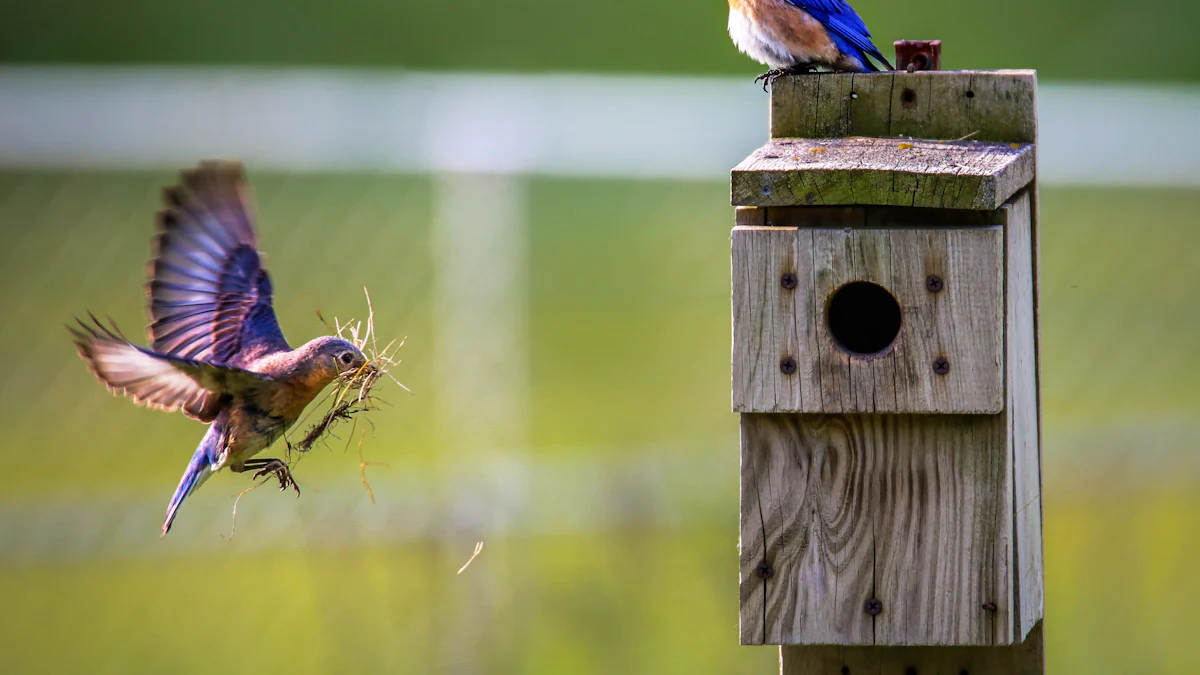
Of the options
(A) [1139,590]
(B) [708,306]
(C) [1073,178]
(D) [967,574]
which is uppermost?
(C) [1073,178]

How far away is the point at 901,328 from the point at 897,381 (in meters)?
0.09

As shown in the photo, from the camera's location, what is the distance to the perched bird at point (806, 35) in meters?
3.81

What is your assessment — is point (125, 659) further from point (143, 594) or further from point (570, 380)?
point (570, 380)

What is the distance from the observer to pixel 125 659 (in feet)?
18.8

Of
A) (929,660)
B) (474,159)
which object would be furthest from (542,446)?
(929,660)

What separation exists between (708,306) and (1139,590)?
3456mm

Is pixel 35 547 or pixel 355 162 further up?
pixel 355 162

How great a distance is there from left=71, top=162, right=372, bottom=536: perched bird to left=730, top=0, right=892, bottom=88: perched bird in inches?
57.3

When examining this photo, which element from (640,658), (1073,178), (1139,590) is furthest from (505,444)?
(1073,178)

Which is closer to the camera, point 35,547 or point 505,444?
point 35,547

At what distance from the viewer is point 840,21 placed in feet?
12.5

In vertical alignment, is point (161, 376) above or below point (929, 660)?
above

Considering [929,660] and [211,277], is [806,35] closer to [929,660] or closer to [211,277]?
[211,277]

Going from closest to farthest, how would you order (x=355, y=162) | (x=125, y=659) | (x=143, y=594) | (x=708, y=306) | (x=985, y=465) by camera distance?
(x=985, y=465)
(x=125, y=659)
(x=143, y=594)
(x=355, y=162)
(x=708, y=306)
